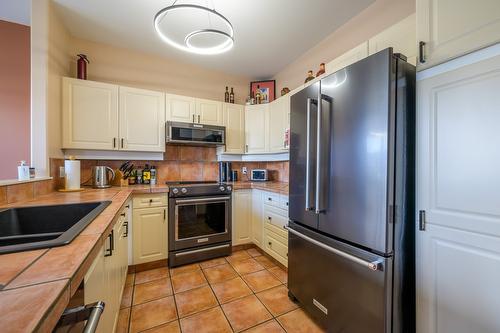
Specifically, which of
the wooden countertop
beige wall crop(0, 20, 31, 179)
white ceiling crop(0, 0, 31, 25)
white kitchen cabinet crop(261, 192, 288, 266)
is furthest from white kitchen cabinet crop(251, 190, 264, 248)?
white ceiling crop(0, 0, 31, 25)

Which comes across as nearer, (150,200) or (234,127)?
(150,200)

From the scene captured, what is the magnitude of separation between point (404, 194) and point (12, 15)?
12.7ft

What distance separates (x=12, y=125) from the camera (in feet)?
7.74

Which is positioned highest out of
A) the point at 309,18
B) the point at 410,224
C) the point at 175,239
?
the point at 309,18

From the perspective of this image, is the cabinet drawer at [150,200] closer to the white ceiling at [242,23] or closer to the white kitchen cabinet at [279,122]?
the white kitchen cabinet at [279,122]

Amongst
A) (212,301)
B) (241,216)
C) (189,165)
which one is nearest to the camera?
(212,301)

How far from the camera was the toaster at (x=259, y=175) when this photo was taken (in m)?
3.30

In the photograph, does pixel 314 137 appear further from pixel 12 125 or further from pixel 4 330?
pixel 12 125

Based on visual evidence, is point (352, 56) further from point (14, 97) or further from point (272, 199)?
point (14, 97)

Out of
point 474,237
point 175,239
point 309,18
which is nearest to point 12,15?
point 175,239

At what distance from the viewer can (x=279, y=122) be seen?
2.80 meters

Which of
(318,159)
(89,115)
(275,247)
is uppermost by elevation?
(89,115)

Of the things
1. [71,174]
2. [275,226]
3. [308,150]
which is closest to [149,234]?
[71,174]

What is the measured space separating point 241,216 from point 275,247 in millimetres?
Answer: 633
